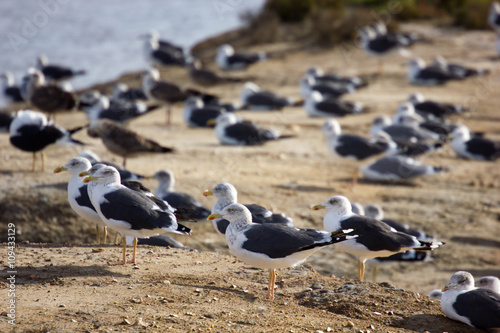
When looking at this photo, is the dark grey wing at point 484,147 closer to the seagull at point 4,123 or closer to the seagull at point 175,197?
the seagull at point 175,197

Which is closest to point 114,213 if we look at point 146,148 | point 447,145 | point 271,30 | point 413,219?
point 146,148

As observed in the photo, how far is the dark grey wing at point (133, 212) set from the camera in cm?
710

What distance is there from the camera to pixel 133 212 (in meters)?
7.12

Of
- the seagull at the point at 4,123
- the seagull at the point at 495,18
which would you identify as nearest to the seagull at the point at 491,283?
the seagull at the point at 4,123

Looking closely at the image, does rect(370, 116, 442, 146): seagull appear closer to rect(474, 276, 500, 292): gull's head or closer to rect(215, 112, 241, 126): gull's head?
rect(215, 112, 241, 126): gull's head

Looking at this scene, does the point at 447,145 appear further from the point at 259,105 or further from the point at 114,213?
the point at 114,213

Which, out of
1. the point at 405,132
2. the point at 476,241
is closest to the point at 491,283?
the point at 476,241

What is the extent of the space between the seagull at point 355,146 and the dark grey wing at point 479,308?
632cm

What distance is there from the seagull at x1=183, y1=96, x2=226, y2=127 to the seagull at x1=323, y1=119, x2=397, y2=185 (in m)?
3.72

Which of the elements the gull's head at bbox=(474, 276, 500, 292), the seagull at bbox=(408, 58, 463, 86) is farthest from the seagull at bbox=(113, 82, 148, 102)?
the gull's head at bbox=(474, 276, 500, 292)

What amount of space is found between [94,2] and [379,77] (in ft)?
83.0

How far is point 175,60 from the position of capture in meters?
23.3

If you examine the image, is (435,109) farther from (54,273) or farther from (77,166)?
(54,273)

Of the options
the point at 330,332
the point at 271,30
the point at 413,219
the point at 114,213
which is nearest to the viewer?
the point at 330,332
